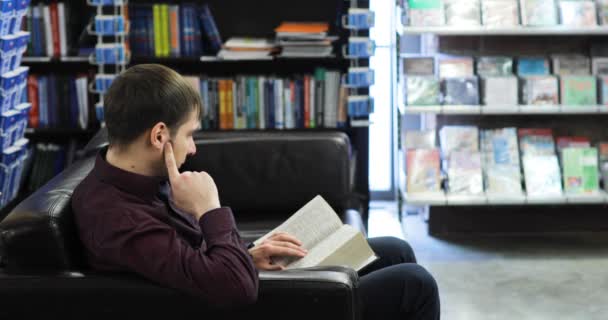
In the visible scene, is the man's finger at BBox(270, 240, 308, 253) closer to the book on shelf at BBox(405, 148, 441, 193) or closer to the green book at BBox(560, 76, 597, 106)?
the book on shelf at BBox(405, 148, 441, 193)

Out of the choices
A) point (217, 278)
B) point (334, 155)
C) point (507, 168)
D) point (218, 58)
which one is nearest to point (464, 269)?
point (507, 168)

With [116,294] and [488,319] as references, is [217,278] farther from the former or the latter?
[488,319]

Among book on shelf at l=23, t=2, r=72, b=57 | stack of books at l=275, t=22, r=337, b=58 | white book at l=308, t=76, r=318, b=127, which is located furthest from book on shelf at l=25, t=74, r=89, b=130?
white book at l=308, t=76, r=318, b=127

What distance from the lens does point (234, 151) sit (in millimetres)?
3699

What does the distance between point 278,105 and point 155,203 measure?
285 cm

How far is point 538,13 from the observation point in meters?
4.64

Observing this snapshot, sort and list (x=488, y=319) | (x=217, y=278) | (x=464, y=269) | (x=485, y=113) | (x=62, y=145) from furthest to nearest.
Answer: (x=62, y=145)
(x=485, y=113)
(x=464, y=269)
(x=488, y=319)
(x=217, y=278)

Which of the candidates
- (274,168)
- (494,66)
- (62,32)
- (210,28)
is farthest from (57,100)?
(494,66)

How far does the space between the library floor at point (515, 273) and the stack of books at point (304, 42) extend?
3.31 feet

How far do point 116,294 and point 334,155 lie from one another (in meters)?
1.77

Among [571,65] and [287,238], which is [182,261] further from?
[571,65]

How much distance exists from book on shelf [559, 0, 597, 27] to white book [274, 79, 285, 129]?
1435 millimetres

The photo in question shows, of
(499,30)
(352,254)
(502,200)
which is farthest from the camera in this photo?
(502,200)

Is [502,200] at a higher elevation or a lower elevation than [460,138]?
lower
